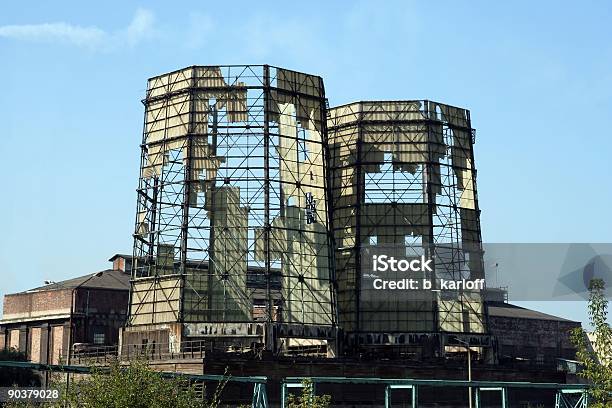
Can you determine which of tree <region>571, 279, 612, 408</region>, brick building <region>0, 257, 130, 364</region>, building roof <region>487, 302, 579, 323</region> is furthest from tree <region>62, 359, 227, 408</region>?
building roof <region>487, 302, 579, 323</region>

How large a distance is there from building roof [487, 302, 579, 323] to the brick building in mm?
44089

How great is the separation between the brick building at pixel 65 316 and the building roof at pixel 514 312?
44.1m

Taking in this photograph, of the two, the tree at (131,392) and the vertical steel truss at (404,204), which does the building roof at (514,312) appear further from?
the tree at (131,392)

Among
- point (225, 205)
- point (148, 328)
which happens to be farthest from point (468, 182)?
point (148, 328)

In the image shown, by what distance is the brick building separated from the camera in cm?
8638

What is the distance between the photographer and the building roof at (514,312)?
111 metres

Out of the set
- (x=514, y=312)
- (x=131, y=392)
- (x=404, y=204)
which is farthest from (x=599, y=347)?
(x=514, y=312)

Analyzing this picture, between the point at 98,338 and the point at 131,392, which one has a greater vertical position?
the point at 98,338

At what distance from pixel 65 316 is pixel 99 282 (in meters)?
5.20

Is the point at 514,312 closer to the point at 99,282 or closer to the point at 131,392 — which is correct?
the point at 99,282

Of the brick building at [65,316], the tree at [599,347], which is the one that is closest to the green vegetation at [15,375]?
the brick building at [65,316]

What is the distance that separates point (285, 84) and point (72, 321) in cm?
3014

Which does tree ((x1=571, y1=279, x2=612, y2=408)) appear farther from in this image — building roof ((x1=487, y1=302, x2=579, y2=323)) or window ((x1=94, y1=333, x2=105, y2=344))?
building roof ((x1=487, y1=302, x2=579, y2=323))

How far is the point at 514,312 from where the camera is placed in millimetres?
114500
